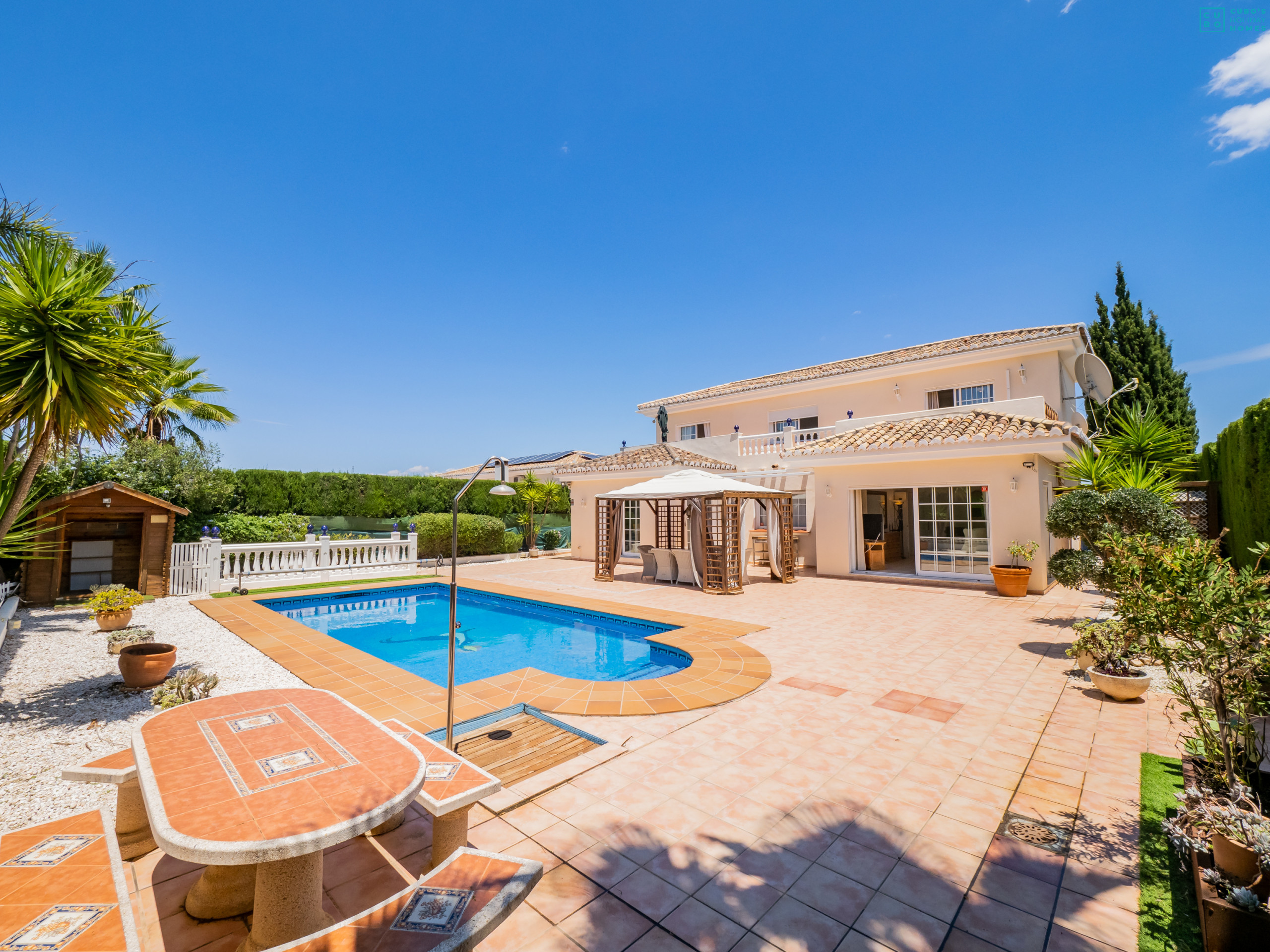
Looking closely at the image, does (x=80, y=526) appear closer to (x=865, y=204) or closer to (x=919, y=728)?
(x=919, y=728)

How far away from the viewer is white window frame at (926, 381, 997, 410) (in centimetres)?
2284

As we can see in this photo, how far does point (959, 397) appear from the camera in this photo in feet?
78.0

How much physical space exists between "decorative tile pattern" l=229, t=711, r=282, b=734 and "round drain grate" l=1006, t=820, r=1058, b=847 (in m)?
6.03

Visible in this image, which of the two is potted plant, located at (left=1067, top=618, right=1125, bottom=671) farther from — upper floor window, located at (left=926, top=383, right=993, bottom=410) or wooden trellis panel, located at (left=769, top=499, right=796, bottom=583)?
upper floor window, located at (left=926, top=383, right=993, bottom=410)

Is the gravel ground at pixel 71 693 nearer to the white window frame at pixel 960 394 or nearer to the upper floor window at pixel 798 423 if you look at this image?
the upper floor window at pixel 798 423

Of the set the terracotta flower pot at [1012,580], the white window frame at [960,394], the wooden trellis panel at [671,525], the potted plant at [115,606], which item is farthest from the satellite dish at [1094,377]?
the potted plant at [115,606]

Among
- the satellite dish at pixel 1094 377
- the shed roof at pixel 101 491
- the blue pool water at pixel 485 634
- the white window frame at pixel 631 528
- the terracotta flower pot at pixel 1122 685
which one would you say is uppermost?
the satellite dish at pixel 1094 377

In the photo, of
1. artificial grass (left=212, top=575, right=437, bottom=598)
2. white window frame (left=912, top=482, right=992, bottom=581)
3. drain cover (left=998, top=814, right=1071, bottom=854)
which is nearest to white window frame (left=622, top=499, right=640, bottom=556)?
artificial grass (left=212, top=575, right=437, bottom=598)

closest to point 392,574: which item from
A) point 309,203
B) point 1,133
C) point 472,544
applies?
point 472,544

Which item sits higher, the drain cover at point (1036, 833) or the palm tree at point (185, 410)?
the palm tree at point (185, 410)

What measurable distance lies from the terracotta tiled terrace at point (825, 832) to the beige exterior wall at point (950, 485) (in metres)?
9.50

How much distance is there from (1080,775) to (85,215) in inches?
670

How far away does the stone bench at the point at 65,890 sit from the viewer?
2713 mm

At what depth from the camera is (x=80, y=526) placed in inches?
601
